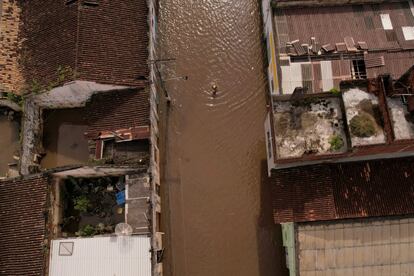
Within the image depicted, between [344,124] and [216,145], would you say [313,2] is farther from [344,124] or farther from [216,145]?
[216,145]

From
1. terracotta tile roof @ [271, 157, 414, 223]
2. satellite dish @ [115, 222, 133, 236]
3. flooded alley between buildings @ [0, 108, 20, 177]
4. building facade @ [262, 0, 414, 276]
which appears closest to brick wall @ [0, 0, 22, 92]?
flooded alley between buildings @ [0, 108, 20, 177]

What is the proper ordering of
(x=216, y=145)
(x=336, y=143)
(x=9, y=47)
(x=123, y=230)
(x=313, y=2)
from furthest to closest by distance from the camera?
(x=216, y=145)
(x=9, y=47)
(x=313, y=2)
(x=123, y=230)
(x=336, y=143)

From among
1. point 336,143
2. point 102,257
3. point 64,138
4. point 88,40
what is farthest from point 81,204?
point 336,143

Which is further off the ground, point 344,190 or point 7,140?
point 7,140

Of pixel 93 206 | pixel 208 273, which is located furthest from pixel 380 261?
pixel 93 206

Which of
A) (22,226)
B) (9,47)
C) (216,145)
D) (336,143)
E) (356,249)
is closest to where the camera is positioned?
(336,143)

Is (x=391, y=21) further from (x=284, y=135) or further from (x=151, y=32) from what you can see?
(x=151, y=32)

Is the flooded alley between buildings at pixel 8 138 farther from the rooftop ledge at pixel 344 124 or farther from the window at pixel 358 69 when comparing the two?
the window at pixel 358 69

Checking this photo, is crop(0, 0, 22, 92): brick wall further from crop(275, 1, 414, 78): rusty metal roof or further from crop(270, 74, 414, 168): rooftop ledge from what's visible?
crop(275, 1, 414, 78): rusty metal roof
